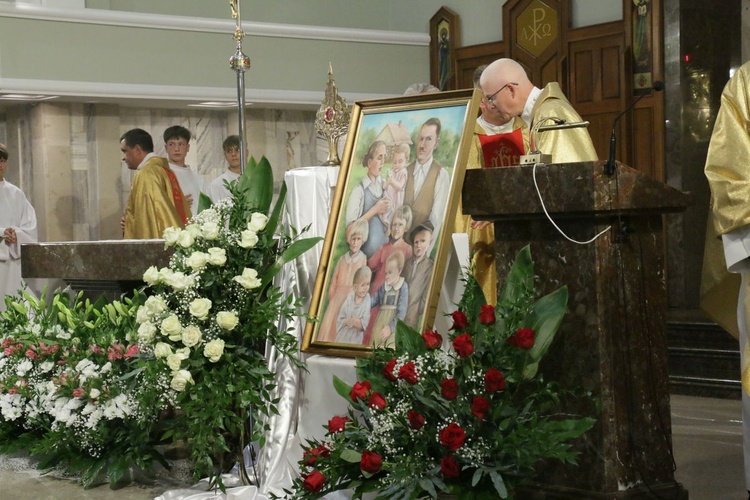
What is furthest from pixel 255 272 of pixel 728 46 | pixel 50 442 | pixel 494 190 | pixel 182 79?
pixel 182 79

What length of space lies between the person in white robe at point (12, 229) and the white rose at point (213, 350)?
6.66m

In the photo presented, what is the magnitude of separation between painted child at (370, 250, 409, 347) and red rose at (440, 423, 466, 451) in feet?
2.40

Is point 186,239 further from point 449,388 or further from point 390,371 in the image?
point 449,388

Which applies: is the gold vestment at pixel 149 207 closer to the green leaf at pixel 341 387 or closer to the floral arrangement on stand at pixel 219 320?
the floral arrangement on stand at pixel 219 320

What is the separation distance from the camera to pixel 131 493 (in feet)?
16.7

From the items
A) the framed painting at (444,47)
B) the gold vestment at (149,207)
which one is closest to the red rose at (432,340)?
the gold vestment at (149,207)

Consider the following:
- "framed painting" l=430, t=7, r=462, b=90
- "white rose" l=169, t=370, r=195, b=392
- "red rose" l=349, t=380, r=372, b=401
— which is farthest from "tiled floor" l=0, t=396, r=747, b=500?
"framed painting" l=430, t=7, r=462, b=90

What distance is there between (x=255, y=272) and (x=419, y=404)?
1.13m

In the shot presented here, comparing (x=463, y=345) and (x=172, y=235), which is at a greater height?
(x=172, y=235)

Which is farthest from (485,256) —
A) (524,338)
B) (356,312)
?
(524,338)

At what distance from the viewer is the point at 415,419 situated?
3783 millimetres

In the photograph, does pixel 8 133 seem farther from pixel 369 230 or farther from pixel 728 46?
pixel 369 230

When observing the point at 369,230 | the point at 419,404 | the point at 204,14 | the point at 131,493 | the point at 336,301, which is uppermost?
the point at 204,14

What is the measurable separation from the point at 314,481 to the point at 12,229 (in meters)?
7.74
